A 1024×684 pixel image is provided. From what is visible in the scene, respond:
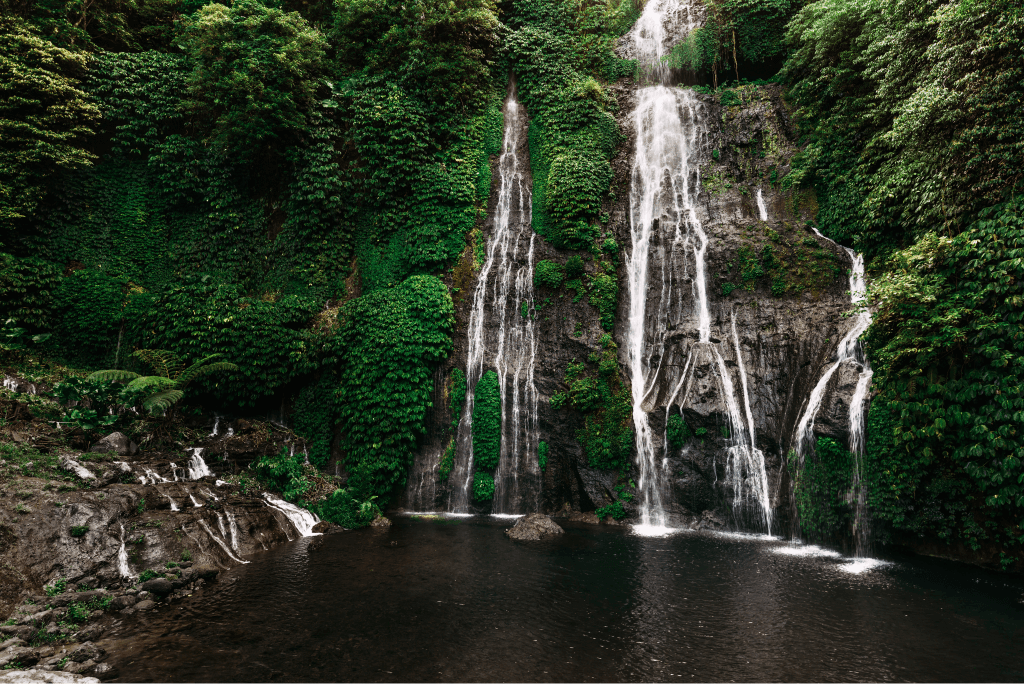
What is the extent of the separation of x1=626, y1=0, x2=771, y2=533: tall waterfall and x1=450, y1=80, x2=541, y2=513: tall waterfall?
2.93m

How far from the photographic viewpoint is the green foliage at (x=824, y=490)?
9.24 metres

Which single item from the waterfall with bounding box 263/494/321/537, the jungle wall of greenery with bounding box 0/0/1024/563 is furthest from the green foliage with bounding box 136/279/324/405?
the waterfall with bounding box 263/494/321/537

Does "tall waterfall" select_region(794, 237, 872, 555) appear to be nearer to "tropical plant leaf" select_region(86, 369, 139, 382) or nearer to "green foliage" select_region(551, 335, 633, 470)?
"green foliage" select_region(551, 335, 633, 470)

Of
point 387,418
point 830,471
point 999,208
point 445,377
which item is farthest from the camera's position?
point 445,377

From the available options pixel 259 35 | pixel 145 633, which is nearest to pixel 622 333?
pixel 145 633

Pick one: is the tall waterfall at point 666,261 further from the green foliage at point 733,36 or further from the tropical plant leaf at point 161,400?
the tropical plant leaf at point 161,400

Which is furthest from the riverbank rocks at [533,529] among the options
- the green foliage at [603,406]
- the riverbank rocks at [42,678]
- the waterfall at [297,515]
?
the riverbank rocks at [42,678]

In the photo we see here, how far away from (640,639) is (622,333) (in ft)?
29.5

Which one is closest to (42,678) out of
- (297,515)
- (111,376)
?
(297,515)

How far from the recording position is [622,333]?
1338 centimetres

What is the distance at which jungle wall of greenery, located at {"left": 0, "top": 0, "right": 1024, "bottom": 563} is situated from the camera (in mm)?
8141

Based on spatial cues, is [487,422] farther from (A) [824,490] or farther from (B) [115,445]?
(B) [115,445]

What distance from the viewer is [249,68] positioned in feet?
45.1

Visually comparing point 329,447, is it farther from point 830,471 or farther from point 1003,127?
point 1003,127
